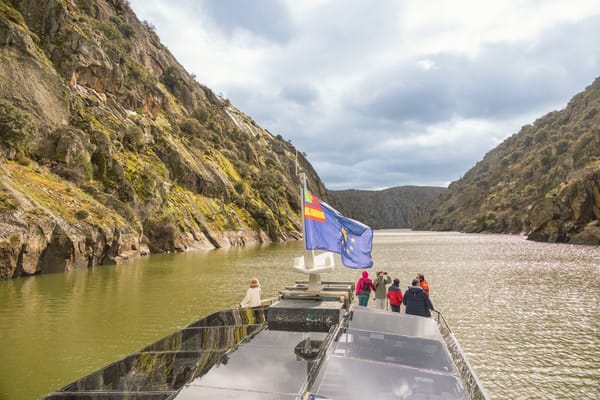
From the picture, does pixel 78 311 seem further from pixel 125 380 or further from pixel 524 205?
pixel 524 205

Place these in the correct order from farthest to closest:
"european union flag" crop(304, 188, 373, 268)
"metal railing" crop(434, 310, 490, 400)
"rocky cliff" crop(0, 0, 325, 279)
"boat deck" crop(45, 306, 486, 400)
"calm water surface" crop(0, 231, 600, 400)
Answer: "rocky cliff" crop(0, 0, 325, 279) < "european union flag" crop(304, 188, 373, 268) < "calm water surface" crop(0, 231, 600, 400) < "boat deck" crop(45, 306, 486, 400) < "metal railing" crop(434, 310, 490, 400)

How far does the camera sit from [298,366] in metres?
8.43

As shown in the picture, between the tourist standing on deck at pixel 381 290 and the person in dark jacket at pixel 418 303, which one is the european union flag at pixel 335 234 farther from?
the tourist standing on deck at pixel 381 290

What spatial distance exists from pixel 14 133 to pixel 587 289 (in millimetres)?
64250

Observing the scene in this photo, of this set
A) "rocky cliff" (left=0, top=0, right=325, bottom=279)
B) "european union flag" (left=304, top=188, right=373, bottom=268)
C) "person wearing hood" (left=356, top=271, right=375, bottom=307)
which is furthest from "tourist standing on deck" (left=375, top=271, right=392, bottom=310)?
"rocky cliff" (left=0, top=0, right=325, bottom=279)

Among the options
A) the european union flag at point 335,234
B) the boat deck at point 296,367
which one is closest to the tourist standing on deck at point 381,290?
the european union flag at point 335,234

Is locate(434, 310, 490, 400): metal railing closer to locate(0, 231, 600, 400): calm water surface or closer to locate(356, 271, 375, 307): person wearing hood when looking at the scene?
locate(0, 231, 600, 400): calm water surface

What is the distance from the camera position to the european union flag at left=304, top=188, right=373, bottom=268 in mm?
15172

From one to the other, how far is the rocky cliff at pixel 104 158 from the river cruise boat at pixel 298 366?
34967mm

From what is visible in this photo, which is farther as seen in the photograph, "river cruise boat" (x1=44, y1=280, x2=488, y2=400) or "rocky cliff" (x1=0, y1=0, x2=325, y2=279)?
"rocky cliff" (x1=0, y1=0, x2=325, y2=279)

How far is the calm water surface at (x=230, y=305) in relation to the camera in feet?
45.6

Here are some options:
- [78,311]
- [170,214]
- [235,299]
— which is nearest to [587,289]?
[235,299]

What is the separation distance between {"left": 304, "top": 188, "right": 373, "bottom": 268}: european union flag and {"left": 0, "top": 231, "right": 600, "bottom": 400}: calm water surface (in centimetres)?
603

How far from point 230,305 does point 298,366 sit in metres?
18.6
